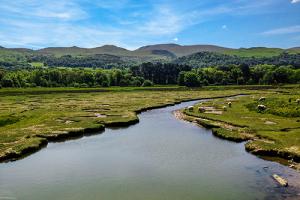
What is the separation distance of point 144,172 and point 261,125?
31.0 meters

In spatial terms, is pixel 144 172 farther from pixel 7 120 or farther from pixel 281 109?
pixel 281 109

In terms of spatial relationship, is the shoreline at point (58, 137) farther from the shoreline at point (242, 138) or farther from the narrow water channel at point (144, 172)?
the shoreline at point (242, 138)

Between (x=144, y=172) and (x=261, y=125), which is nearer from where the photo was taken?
(x=144, y=172)

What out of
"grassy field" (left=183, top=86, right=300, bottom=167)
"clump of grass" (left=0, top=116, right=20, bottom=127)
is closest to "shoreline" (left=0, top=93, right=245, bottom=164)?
"grassy field" (left=183, top=86, right=300, bottom=167)

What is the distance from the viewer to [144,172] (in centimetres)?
4222

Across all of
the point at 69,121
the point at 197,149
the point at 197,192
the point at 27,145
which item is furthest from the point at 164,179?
the point at 69,121

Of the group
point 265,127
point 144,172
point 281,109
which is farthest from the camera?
point 281,109

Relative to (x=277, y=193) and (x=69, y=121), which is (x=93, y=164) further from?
(x=69, y=121)

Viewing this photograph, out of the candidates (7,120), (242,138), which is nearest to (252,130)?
(242,138)

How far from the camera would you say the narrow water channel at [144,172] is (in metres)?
35.6

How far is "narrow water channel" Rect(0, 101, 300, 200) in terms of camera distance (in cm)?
3562

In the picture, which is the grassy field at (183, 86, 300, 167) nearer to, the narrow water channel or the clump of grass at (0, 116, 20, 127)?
the narrow water channel

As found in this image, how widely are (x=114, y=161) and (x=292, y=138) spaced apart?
25831 millimetres

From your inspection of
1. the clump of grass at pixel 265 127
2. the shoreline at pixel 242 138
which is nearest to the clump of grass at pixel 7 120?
the shoreline at pixel 242 138
